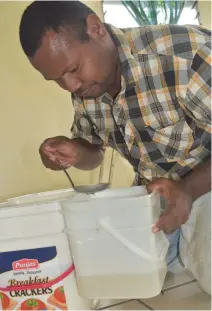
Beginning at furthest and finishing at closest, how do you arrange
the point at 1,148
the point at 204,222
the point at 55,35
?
1. the point at 1,148
2. the point at 204,222
3. the point at 55,35

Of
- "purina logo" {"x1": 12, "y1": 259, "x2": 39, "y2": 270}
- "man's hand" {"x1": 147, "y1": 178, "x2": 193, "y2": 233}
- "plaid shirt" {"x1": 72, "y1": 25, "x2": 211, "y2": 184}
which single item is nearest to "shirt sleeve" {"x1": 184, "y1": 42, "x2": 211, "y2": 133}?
"plaid shirt" {"x1": 72, "y1": 25, "x2": 211, "y2": 184}

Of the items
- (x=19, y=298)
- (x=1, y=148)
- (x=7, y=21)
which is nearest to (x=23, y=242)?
(x=19, y=298)

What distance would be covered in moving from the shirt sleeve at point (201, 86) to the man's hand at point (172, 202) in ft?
0.38

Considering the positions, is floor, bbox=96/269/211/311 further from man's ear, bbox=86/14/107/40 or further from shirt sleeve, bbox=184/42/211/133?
man's ear, bbox=86/14/107/40

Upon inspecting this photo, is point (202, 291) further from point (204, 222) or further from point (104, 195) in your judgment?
point (104, 195)

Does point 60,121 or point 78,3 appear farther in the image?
point 60,121

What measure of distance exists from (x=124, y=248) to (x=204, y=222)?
0.17 meters

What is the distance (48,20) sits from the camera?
52 centimetres

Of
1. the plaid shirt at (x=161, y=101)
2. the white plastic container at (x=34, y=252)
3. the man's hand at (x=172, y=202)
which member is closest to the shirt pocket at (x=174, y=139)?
the plaid shirt at (x=161, y=101)

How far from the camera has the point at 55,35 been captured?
1.72 ft

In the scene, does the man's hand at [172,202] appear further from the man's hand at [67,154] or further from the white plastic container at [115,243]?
the man's hand at [67,154]

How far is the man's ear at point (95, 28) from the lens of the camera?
1.86 ft

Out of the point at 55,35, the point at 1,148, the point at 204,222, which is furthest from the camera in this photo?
the point at 1,148

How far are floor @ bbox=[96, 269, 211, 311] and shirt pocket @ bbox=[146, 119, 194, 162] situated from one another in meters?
0.23
